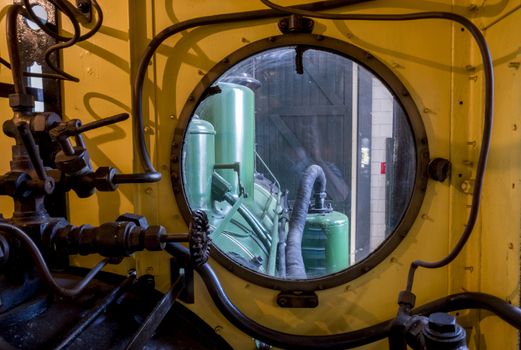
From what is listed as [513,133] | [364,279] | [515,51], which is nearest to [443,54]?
[515,51]

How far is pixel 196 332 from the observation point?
1.06 meters

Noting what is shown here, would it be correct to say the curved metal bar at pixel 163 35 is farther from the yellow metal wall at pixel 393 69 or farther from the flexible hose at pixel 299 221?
the flexible hose at pixel 299 221

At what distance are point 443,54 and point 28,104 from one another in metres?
1.12

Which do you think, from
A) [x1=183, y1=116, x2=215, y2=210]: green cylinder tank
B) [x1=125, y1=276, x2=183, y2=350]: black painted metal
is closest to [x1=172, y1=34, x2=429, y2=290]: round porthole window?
[x1=183, y1=116, x2=215, y2=210]: green cylinder tank

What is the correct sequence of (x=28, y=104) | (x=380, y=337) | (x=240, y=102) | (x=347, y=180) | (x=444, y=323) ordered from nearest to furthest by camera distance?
(x=444, y=323)
(x=28, y=104)
(x=380, y=337)
(x=240, y=102)
(x=347, y=180)

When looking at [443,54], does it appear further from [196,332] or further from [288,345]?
[196,332]

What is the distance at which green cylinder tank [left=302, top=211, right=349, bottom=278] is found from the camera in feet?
7.90

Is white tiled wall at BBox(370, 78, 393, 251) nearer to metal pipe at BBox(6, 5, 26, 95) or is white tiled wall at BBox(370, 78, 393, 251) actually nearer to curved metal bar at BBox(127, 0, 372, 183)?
curved metal bar at BBox(127, 0, 372, 183)

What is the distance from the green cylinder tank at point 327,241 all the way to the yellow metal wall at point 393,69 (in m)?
1.27

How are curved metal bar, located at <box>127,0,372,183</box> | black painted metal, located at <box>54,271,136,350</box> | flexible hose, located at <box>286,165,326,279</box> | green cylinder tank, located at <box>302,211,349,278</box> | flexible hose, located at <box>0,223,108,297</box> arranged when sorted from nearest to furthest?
flexible hose, located at <box>0,223,108,297</box>, black painted metal, located at <box>54,271,136,350</box>, curved metal bar, located at <box>127,0,372,183</box>, flexible hose, located at <box>286,165,326,279</box>, green cylinder tank, located at <box>302,211,349,278</box>

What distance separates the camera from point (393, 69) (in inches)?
41.6

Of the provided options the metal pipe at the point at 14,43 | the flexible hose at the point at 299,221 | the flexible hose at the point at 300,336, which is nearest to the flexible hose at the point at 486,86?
the flexible hose at the point at 300,336

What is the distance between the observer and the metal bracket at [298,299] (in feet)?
3.62

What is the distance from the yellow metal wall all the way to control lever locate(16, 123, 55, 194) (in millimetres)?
314
